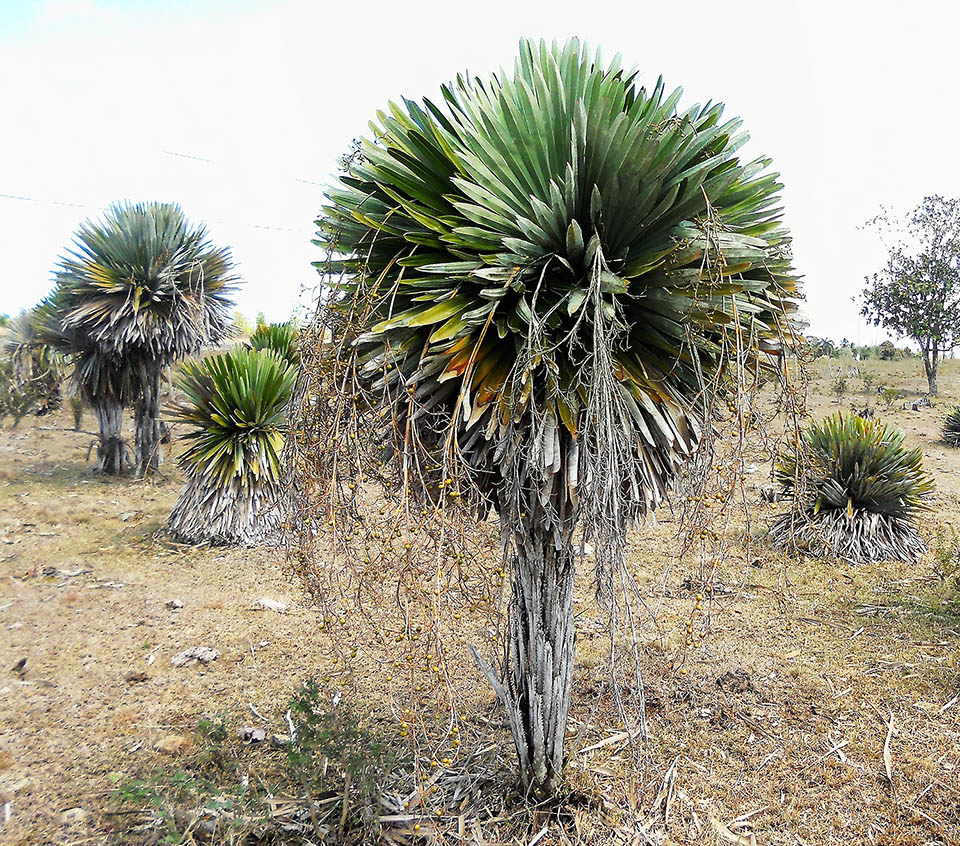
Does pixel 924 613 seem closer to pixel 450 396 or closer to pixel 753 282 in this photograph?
pixel 753 282

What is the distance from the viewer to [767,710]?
175 inches

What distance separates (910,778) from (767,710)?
884 mm

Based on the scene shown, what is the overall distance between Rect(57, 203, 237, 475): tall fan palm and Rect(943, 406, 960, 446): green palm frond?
49.1 feet

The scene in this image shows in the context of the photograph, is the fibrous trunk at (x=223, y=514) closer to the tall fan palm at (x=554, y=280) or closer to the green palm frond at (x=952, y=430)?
the tall fan palm at (x=554, y=280)

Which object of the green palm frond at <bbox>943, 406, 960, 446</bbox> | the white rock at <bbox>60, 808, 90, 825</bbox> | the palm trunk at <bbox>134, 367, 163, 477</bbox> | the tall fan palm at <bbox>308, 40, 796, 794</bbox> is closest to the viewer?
the tall fan palm at <bbox>308, 40, 796, 794</bbox>

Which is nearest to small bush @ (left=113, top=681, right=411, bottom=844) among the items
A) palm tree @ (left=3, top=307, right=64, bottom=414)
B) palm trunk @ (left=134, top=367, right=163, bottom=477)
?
palm trunk @ (left=134, top=367, right=163, bottom=477)

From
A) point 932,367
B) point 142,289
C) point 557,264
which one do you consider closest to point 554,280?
point 557,264

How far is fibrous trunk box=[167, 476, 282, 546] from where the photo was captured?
8602 millimetres

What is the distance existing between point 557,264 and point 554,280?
0.07 m

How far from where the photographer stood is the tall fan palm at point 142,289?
1125cm

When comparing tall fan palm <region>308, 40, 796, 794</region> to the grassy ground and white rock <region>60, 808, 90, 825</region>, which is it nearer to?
the grassy ground

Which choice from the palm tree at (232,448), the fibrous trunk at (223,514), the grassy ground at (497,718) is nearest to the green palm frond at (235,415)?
the palm tree at (232,448)

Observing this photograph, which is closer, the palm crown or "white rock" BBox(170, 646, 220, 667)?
"white rock" BBox(170, 646, 220, 667)

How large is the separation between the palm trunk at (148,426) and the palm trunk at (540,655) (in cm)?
1079
